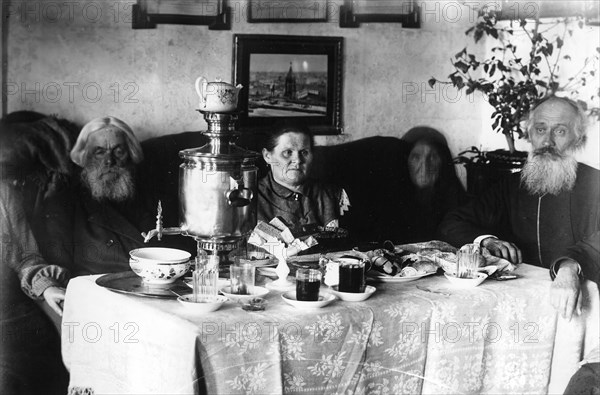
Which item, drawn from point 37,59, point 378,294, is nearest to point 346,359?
point 378,294

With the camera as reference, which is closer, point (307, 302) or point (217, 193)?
point (307, 302)

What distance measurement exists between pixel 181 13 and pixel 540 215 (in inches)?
72.6

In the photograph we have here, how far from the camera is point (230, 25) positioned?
367cm

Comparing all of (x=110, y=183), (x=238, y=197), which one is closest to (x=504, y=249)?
(x=238, y=197)

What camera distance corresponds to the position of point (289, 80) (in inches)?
153

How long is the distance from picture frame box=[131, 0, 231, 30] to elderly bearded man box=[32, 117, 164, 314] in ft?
1.50

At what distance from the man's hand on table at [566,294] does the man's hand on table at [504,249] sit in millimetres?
235

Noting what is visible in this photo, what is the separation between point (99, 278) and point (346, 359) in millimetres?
712

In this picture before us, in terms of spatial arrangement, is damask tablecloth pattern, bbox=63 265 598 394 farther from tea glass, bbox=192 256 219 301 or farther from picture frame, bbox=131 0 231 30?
picture frame, bbox=131 0 231 30

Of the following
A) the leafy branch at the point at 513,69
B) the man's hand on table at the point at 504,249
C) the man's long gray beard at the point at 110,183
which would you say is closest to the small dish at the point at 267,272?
the man's hand on table at the point at 504,249

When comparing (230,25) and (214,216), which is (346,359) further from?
(230,25)

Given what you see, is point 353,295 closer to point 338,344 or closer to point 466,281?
point 338,344

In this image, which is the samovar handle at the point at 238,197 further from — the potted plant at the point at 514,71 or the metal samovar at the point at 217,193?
the potted plant at the point at 514,71

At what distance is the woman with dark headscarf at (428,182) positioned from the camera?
4242mm
